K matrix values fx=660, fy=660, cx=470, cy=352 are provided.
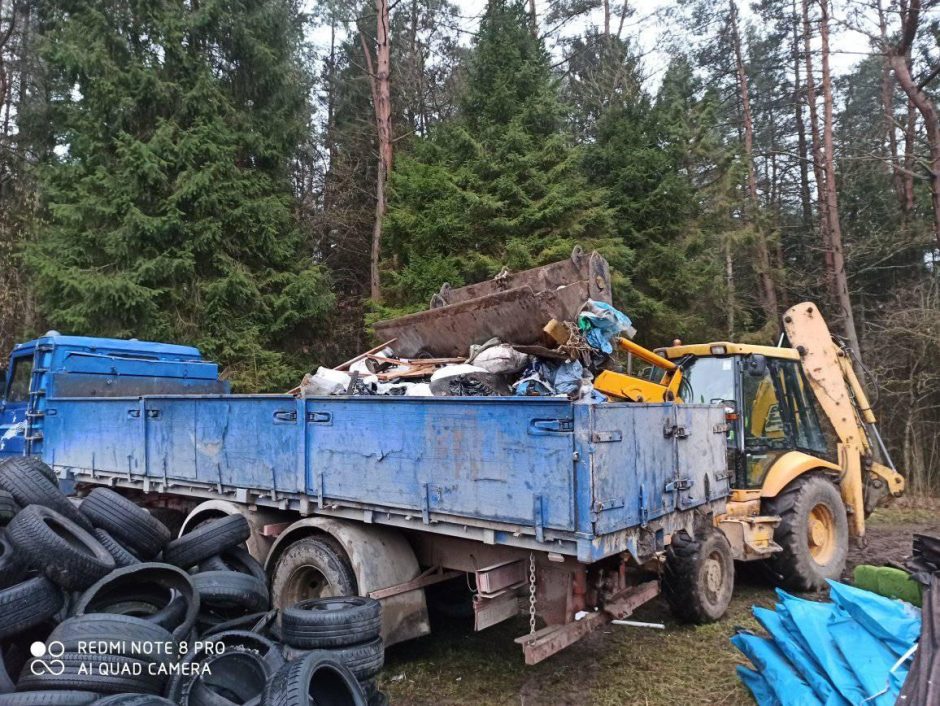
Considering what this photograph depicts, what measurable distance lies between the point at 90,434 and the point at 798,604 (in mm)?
6913

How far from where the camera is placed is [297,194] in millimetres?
19062

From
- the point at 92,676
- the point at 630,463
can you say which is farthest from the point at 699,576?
the point at 92,676

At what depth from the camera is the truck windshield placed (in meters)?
6.55

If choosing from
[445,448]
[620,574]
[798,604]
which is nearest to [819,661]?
[798,604]

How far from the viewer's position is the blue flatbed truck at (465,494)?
371 cm

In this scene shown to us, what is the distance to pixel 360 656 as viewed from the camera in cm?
390

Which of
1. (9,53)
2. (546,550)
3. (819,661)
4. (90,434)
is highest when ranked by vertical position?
(9,53)

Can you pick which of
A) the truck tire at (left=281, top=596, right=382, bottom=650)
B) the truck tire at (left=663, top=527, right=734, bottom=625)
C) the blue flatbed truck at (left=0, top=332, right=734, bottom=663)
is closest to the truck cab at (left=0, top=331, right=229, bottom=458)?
the blue flatbed truck at (left=0, top=332, right=734, bottom=663)

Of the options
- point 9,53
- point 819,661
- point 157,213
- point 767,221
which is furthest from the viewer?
point 9,53

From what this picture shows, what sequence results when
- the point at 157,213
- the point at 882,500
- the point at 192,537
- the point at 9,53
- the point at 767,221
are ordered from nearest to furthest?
1. the point at 192,537
2. the point at 882,500
3. the point at 157,213
4. the point at 767,221
5. the point at 9,53

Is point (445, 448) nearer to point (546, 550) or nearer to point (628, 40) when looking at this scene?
point (546, 550)

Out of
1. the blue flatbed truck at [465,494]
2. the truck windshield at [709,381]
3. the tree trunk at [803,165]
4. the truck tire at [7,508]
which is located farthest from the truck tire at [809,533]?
the tree trunk at [803,165]

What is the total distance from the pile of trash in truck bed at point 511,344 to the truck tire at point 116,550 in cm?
168

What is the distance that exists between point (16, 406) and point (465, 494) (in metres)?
7.18
